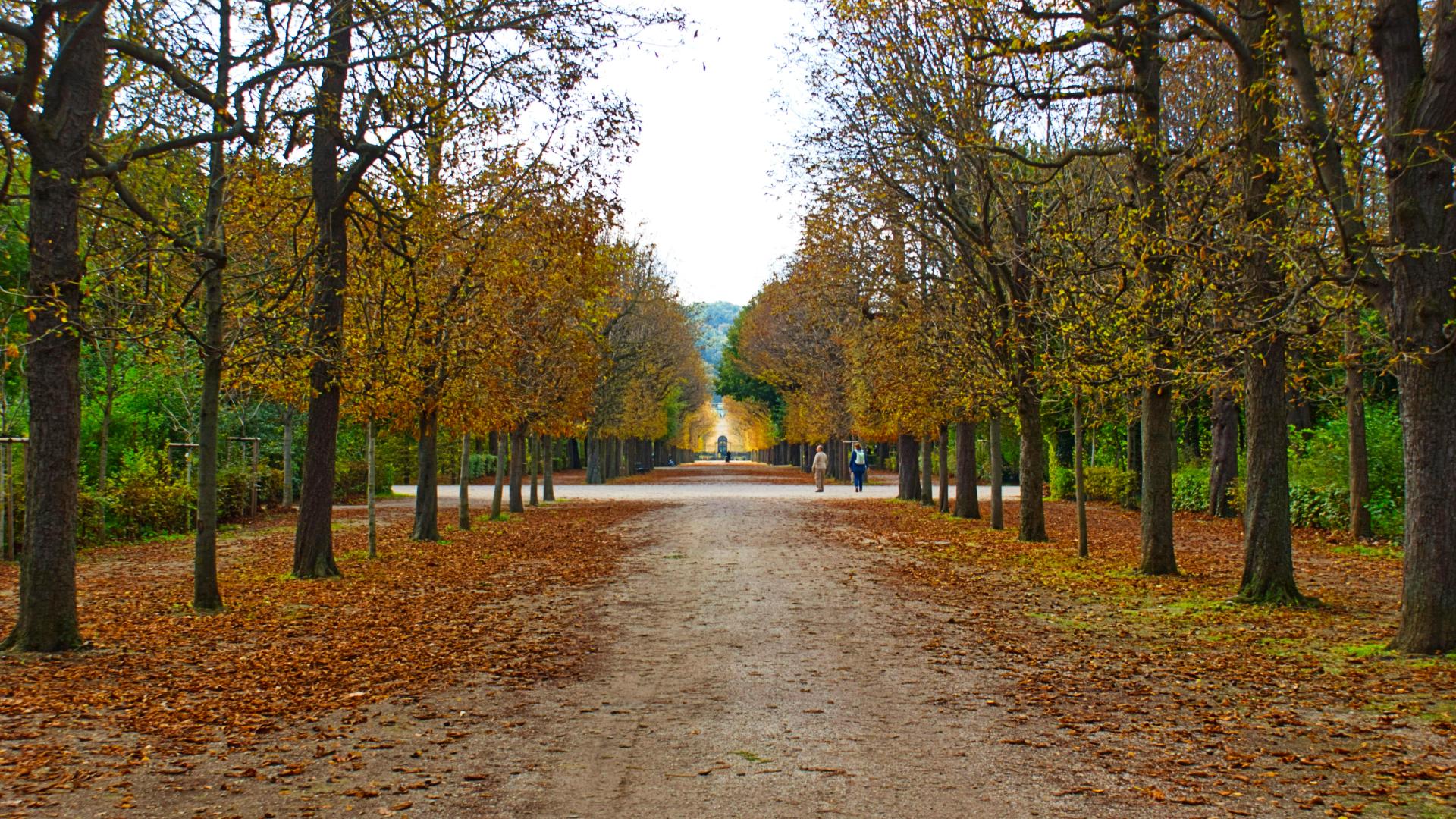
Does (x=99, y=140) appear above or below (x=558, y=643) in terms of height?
above

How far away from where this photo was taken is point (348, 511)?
27.8m

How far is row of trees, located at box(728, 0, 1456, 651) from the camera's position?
8125mm

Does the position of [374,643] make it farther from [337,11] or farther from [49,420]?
[337,11]

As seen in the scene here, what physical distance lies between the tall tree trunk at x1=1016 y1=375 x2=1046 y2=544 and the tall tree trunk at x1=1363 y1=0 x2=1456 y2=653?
10602mm

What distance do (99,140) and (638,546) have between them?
10.5m

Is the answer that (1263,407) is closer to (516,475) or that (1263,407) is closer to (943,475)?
(943,475)

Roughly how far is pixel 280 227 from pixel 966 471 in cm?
1639

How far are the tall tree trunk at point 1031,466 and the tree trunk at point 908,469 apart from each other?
1226cm

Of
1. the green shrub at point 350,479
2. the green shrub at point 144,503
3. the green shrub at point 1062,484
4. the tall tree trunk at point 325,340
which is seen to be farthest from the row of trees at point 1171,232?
the green shrub at point 350,479

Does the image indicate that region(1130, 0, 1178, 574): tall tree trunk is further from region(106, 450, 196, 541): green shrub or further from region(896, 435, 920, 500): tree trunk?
region(896, 435, 920, 500): tree trunk

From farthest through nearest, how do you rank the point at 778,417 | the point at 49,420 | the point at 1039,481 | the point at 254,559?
the point at 778,417
the point at 1039,481
the point at 254,559
the point at 49,420

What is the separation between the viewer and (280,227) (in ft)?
44.1

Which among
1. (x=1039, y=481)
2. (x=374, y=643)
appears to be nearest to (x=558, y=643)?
(x=374, y=643)

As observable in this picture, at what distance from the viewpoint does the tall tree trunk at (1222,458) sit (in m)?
24.2
